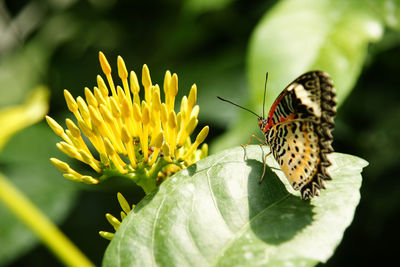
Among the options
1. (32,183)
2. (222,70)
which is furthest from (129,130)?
(32,183)

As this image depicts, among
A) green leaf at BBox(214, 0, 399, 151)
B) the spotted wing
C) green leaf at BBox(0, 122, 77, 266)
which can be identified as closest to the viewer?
the spotted wing

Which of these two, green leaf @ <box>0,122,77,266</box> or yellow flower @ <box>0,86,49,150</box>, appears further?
green leaf @ <box>0,122,77,266</box>

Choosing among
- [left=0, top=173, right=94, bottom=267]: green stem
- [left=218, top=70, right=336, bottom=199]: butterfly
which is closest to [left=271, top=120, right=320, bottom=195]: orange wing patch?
[left=218, top=70, right=336, bottom=199]: butterfly

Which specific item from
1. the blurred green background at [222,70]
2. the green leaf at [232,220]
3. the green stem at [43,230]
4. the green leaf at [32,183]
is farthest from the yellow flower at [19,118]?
the green leaf at [32,183]

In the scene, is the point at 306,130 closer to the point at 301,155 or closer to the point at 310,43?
the point at 301,155

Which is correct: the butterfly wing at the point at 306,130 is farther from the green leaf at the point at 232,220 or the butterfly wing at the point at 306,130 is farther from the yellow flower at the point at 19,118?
the yellow flower at the point at 19,118

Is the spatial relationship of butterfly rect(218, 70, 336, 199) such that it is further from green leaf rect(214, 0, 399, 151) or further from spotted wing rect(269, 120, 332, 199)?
green leaf rect(214, 0, 399, 151)

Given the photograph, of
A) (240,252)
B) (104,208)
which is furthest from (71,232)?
(240,252)
